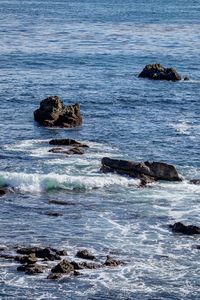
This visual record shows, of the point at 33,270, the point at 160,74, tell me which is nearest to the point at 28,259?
the point at 33,270

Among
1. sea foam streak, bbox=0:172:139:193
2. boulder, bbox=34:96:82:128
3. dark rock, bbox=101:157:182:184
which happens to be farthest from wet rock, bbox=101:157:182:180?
boulder, bbox=34:96:82:128

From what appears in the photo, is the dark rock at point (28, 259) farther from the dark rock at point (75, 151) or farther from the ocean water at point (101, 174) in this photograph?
the dark rock at point (75, 151)

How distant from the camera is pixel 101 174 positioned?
210 ft

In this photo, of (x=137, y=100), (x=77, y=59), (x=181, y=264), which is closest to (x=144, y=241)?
(x=181, y=264)

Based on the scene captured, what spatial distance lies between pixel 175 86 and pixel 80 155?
36258mm

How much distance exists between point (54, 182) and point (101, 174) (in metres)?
3.84

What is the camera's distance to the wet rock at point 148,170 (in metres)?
63.1

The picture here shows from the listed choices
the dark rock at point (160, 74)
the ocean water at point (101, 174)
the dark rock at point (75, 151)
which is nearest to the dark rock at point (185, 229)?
the ocean water at point (101, 174)

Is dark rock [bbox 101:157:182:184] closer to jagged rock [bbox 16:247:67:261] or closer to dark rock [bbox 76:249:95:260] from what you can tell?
dark rock [bbox 76:249:95:260]

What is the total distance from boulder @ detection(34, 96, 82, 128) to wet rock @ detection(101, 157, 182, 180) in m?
16.7

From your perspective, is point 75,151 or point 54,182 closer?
point 54,182

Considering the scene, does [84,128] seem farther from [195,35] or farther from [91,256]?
[195,35]

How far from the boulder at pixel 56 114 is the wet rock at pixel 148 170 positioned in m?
16.7

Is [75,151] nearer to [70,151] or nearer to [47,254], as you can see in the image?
[70,151]
